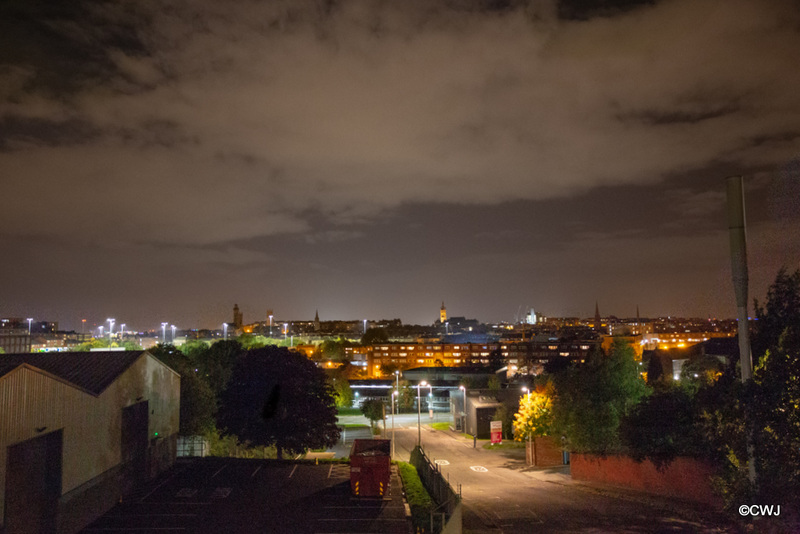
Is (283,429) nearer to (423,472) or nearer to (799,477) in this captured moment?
(423,472)

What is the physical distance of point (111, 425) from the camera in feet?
79.2

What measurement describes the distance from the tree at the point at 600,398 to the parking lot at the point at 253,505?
960 centimetres

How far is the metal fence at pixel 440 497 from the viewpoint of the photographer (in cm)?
1838

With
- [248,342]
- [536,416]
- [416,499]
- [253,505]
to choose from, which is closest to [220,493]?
[253,505]

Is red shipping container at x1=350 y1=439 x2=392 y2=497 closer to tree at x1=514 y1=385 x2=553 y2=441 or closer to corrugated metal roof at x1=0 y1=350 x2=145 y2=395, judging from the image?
corrugated metal roof at x1=0 y1=350 x2=145 y2=395

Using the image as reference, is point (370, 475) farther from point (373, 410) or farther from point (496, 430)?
point (373, 410)

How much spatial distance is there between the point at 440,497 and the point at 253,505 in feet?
24.5

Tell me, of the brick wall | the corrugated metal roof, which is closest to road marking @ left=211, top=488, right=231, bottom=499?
the corrugated metal roof

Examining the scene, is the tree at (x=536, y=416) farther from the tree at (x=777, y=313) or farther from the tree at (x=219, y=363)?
the tree at (x=219, y=363)

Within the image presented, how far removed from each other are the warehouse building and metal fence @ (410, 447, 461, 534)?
11.9 metres

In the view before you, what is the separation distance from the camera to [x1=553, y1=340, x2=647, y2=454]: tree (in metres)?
31.1

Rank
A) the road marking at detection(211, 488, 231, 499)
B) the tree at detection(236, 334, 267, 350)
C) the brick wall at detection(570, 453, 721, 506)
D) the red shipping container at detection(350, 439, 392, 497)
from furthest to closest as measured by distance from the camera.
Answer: the tree at detection(236, 334, 267, 350) → the road marking at detection(211, 488, 231, 499) → the red shipping container at detection(350, 439, 392, 497) → the brick wall at detection(570, 453, 721, 506)

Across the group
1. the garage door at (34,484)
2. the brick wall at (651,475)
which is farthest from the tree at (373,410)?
the garage door at (34,484)

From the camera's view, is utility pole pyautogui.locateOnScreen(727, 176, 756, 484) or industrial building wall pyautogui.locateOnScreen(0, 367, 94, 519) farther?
utility pole pyautogui.locateOnScreen(727, 176, 756, 484)
